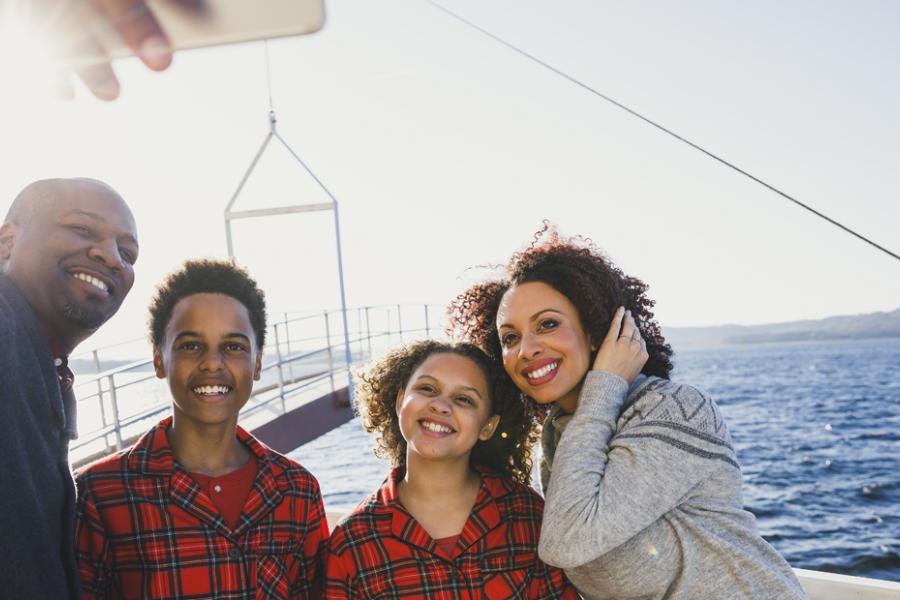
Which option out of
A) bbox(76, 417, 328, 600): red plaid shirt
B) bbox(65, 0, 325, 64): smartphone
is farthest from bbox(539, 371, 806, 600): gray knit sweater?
bbox(65, 0, 325, 64): smartphone

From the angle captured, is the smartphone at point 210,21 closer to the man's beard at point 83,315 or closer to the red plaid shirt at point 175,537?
the man's beard at point 83,315

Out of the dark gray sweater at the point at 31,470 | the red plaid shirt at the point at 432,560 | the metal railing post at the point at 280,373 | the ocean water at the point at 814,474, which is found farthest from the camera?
the ocean water at the point at 814,474

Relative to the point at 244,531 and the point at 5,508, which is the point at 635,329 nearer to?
A: the point at 244,531

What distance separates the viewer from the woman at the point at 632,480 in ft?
4.79

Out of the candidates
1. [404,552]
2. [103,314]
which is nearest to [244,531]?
[404,552]

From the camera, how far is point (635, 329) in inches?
70.0

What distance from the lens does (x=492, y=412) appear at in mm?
2072

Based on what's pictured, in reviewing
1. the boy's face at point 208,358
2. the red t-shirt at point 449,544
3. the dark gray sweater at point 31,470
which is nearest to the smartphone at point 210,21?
the dark gray sweater at point 31,470

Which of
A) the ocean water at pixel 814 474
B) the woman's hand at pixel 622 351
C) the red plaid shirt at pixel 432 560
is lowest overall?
the ocean water at pixel 814 474

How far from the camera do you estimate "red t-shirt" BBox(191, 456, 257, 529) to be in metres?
1.68

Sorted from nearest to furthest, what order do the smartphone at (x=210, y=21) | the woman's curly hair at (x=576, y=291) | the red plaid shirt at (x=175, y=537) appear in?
the smartphone at (x=210, y=21) → the red plaid shirt at (x=175, y=537) → the woman's curly hair at (x=576, y=291)

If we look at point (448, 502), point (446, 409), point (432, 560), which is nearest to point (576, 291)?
point (446, 409)

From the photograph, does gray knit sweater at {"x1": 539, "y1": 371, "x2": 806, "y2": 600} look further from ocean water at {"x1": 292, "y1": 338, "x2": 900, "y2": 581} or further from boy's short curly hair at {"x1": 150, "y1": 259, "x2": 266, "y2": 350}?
boy's short curly hair at {"x1": 150, "y1": 259, "x2": 266, "y2": 350}

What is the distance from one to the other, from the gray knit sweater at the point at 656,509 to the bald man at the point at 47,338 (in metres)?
0.99
